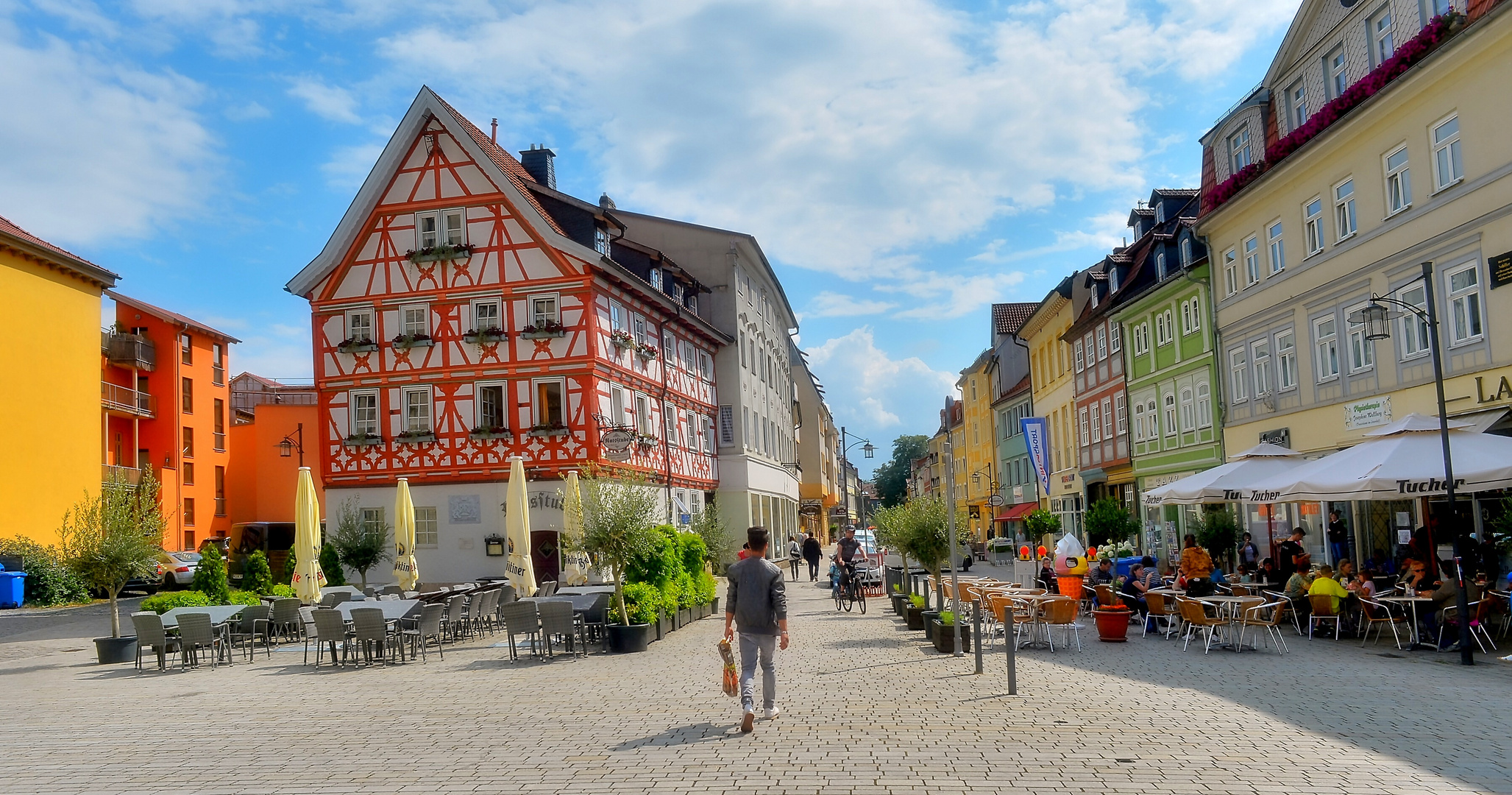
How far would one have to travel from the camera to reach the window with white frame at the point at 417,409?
105 ft

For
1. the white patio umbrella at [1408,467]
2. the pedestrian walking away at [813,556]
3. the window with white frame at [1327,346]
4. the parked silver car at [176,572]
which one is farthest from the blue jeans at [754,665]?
the parked silver car at [176,572]

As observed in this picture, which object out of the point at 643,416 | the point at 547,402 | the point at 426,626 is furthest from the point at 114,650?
the point at 643,416

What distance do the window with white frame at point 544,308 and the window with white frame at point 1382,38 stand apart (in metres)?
20.0

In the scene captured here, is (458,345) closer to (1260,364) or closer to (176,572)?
(176,572)

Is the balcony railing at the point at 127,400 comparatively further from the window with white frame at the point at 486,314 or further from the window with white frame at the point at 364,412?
the window with white frame at the point at 486,314

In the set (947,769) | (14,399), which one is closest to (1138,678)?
(947,769)

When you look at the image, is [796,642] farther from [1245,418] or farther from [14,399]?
[14,399]

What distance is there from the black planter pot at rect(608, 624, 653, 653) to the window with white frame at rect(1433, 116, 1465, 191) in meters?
15.3

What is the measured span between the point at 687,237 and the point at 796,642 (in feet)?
92.9

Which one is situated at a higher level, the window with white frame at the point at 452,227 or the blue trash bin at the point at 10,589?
the window with white frame at the point at 452,227

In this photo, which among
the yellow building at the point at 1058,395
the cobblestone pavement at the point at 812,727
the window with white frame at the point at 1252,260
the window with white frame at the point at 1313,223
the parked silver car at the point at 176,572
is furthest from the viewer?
the yellow building at the point at 1058,395

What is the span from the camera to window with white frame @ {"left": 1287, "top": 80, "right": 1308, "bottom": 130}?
83.1 ft

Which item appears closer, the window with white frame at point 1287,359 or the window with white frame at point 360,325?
the window with white frame at point 1287,359

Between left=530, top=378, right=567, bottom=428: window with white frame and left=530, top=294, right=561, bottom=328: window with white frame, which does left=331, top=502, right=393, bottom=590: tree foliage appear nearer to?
left=530, top=378, right=567, bottom=428: window with white frame
